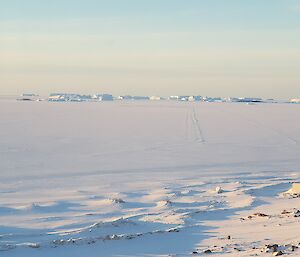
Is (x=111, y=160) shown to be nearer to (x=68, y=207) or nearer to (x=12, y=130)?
(x=68, y=207)

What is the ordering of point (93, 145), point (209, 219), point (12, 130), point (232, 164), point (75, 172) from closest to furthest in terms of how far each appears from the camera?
point (209, 219), point (75, 172), point (232, 164), point (93, 145), point (12, 130)

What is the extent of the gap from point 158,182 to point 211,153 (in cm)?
718

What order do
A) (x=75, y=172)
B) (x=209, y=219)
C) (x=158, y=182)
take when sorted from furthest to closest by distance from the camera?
1. (x=75, y=172)
2. (x=158, y=182)
3. (x=209, y=219)

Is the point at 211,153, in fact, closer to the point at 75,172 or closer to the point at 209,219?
the point at 75,172

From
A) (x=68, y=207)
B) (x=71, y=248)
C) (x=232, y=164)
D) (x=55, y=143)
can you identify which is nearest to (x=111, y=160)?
(x=232, y=164)

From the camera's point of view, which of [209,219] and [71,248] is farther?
[209,219]

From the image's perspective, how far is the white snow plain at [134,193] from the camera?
7293mm

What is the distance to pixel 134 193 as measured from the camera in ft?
38.3

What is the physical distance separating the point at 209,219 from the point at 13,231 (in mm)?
3037

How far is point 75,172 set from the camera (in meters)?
14.7

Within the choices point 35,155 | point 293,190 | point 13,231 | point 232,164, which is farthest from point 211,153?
point 13,231

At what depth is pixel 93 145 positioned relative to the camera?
22219mm

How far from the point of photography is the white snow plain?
7293 millimetres

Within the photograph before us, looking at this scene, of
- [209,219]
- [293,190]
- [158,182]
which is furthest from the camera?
[158,182]
